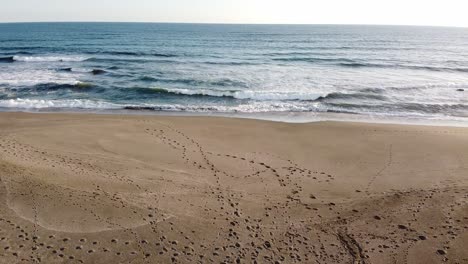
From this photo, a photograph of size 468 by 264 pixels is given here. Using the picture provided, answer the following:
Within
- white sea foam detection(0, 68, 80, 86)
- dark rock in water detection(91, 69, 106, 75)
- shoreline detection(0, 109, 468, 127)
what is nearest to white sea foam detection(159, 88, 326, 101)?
shoreline detection(0, 109, 468, 127)

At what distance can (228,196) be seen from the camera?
31.5ft

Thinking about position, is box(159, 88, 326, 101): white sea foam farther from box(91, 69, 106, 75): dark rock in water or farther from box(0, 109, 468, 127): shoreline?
box(91, 69, 106, 75): dark rock in water

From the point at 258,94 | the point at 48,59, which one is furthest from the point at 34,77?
the point at 258,94

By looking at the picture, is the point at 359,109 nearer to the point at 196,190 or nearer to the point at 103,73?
the point at 196,190

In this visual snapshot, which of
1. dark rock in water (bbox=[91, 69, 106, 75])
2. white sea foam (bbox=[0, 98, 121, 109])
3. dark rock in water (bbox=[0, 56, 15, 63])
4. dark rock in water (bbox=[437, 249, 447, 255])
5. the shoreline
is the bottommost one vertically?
dark rock in water (bbox=[437, 249, 447, 255])

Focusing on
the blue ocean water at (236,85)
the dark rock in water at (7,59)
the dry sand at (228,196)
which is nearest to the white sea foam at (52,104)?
the blue ocean water at (236,85)

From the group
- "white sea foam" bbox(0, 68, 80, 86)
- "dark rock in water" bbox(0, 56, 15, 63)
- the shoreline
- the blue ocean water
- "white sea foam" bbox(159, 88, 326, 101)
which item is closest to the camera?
the shoreline

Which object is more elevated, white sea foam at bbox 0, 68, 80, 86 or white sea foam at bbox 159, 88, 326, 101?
white sea foam at bbox 0, 68, 80, 86

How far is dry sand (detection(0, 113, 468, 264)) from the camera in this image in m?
7.50

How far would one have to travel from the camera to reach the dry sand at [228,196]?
295 inches

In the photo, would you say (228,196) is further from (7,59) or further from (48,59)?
(7,59)

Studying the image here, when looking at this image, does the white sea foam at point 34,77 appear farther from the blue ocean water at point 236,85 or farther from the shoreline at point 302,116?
the shoreline at point 302,116

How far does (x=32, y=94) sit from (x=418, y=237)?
23.3 meters

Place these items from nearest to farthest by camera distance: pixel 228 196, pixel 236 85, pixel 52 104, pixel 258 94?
pixel 228 196, pixel 52 104, pixel 258 94, pixel 236 85
